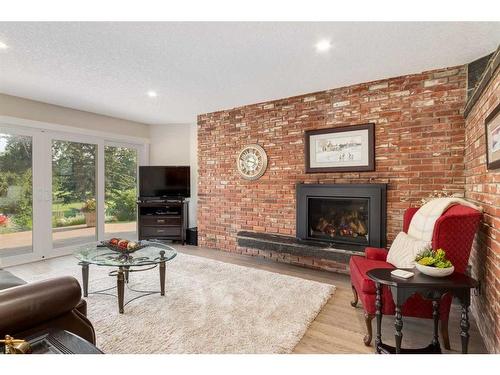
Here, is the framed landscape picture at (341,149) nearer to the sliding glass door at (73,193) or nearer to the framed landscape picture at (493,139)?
the framed landscape picture at (493,139)

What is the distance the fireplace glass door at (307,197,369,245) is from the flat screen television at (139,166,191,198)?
2588 millimetres

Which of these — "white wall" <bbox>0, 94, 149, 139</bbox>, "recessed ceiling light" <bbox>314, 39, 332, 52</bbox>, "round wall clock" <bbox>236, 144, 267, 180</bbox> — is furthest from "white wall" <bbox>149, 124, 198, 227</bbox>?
"recessed ceiling light" <bbox>314, 39, 332, 52</bbox>

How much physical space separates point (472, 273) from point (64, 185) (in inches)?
219

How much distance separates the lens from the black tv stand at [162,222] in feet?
16.8

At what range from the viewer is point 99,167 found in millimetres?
4875

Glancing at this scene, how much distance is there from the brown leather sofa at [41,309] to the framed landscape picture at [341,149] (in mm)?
3058

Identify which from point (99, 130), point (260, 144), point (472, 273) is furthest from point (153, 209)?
point (472, 273)

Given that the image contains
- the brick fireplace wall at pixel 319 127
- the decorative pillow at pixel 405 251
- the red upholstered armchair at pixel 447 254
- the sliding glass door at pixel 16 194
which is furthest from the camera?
the sliding glass door at pixel 16 194

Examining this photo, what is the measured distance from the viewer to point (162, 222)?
515 centimetres

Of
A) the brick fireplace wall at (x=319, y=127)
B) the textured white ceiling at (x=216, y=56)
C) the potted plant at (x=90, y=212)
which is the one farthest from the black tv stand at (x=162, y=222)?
the textured white ceiling at (x=216, y=56)

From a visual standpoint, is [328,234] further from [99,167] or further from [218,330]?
[99,167]

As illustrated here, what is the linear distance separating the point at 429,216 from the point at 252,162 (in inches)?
105

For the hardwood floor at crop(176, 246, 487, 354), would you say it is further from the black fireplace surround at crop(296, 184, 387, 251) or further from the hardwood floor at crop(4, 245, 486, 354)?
the black fireplace surround at crop(296, 184, 387, 251)
